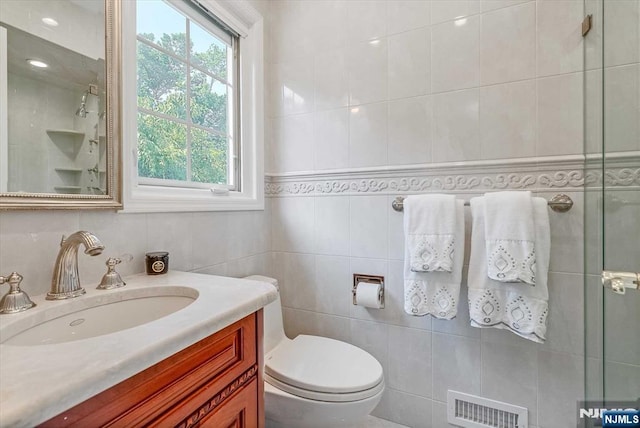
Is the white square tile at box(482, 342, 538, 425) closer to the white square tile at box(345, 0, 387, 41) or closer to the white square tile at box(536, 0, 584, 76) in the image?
the white square tile at box(536, 0, 584, 76)

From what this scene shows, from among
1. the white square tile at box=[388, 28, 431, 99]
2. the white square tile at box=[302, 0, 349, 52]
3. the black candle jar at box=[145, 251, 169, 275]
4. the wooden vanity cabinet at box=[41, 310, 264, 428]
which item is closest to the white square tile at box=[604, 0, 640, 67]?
the white square tile at box=[388, 28, 431, 99]

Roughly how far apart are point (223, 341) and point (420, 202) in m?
0.95

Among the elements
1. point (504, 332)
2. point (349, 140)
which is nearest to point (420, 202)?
point (349, 140)

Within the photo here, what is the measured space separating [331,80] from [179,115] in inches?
30.3

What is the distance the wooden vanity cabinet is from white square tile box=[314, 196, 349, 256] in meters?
0.81

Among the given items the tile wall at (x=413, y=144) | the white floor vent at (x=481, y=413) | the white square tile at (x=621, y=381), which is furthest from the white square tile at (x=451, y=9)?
the white floor vent at (x=481, y=413)

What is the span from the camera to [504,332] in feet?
4.20

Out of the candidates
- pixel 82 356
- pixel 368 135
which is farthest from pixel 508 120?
pixel 82 356

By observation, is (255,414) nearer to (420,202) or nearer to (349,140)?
(420,202)

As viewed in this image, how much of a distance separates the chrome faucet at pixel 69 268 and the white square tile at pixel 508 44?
1.51 meters

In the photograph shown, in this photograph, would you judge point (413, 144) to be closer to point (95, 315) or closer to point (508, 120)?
point (508, 120)

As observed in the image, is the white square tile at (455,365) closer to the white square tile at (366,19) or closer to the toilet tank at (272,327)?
the toilet tank at (272,327)

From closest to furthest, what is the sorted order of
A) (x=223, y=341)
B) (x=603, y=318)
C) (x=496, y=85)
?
1. (x=223, y=341)
2. (x=603, y=318)
3. (x=496, y=85)

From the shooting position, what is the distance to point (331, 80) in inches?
62.9
